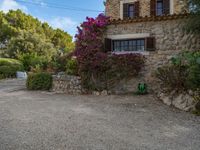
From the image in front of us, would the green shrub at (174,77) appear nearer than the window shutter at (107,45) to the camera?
Yes

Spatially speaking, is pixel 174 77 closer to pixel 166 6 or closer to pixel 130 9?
pixel 166 6

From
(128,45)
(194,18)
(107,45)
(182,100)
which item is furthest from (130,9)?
(182,100)

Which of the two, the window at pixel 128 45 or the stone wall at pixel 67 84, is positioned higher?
the window at pixel 128 45

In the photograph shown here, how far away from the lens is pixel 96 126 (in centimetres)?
737

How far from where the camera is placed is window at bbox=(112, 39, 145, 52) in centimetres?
1410

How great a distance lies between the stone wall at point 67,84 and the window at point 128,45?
260 cm

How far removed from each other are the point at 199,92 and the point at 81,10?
71.8 ft

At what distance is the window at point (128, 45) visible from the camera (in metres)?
14.1

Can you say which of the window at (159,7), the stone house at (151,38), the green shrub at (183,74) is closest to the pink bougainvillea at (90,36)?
the stone house at (151,38)

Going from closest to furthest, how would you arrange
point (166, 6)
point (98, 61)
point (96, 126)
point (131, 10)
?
point (96, 126), point (98, 61), point (166, 6), point (131, 10)

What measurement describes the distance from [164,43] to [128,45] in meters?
1.90

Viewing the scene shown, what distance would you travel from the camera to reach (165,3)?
17.6 m

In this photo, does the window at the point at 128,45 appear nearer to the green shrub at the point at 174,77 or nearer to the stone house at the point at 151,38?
the stone house at the point at 151,38

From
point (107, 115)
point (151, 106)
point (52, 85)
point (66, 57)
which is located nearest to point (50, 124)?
point (107, 115)
